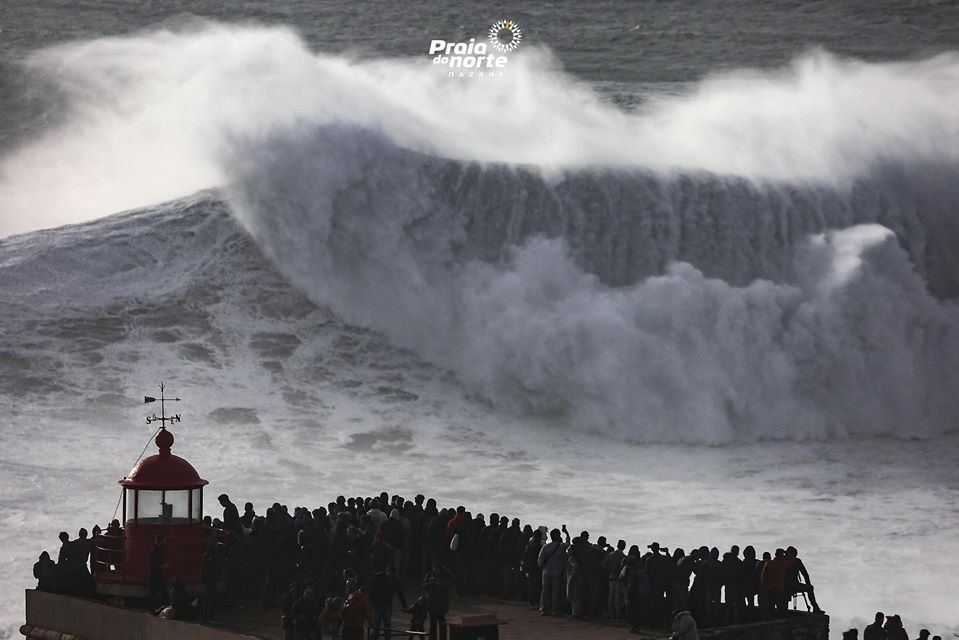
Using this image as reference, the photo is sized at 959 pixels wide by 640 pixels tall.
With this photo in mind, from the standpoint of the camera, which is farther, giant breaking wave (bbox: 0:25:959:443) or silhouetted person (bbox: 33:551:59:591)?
giant breaking wave (bbox: 0:25:959:443)

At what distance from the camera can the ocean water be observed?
2580cm

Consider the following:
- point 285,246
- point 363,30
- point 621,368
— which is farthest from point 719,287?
point 363,30

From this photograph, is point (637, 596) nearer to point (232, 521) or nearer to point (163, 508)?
point (232, 521)

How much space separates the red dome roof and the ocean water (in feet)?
18.0

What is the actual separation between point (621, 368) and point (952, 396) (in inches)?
253

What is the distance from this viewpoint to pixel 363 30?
6053 centimetres

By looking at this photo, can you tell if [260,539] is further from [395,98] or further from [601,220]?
[395,98]

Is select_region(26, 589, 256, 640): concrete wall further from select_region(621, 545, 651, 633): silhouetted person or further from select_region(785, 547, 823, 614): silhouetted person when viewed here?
select_region(785, 547, 823, 614): silhouetted person

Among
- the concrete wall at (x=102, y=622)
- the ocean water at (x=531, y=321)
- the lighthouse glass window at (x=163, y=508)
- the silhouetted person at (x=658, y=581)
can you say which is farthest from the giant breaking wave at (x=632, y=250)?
the lighthouse glass window at (x=163, y=508)

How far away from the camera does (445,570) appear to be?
15.6m

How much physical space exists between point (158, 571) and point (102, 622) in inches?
34.9
